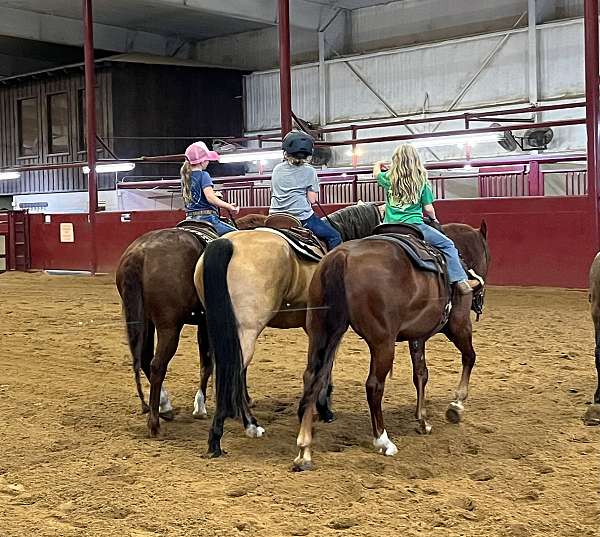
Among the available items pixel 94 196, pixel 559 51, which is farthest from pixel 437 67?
pixel 94 196

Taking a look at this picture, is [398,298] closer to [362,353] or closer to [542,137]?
[362,353]

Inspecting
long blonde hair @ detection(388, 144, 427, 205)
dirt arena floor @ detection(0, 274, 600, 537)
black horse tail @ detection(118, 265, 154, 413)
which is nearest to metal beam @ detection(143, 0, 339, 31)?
dirt arena floor @ detection(0, 274, 600, 537)

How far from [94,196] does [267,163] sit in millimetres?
8949

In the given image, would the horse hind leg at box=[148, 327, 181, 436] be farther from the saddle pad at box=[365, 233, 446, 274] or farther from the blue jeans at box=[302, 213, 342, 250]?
the saddle pad at box=[365, 233, 446, 274]

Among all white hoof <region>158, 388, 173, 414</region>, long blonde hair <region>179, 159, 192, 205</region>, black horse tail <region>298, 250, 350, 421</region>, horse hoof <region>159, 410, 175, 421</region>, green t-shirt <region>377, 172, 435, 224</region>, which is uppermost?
long blonde hair <region>179, 159, 192, 205</region>

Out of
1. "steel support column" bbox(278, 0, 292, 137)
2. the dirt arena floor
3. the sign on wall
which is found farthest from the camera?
the sign on wall

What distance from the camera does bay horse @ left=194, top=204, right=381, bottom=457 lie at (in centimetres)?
457

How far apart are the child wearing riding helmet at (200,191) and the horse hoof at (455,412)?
6.18 ft

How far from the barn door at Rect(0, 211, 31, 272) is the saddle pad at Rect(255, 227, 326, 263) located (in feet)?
50.2

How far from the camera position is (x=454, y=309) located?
516 cm

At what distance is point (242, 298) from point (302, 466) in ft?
3.41

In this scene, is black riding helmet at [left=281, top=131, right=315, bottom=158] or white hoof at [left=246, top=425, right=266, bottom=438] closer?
white hoof at [left=246, top=425, right=266, bottom=438]

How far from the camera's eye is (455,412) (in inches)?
203

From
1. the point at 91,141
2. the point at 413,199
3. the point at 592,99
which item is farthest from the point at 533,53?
the point at 413,199
